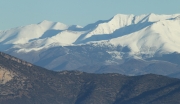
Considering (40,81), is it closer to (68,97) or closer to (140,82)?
(68,97)

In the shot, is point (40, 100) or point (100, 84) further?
point (100, 84)

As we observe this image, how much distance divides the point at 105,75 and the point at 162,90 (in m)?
18.5

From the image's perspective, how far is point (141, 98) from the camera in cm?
15462

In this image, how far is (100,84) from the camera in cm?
16750

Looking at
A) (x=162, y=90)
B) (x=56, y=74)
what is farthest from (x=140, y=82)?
(x=56, y=74)

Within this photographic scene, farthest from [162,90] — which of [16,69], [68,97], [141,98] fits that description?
[16,69]

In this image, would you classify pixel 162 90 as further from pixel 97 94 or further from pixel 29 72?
pixel 29 72

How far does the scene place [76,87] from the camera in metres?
167

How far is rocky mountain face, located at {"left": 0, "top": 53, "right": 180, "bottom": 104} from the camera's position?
6068 inches

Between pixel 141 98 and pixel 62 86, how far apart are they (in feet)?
62.4

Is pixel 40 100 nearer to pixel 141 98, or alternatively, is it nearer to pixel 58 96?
pixel 58 96

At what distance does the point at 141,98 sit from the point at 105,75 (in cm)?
2122

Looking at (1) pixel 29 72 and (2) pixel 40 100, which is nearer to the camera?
(2) pixel 40 100

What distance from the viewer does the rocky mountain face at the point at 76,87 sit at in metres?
154
